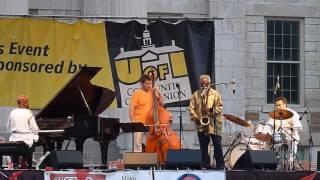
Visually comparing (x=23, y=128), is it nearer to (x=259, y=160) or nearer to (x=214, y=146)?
(x=214, y=146)

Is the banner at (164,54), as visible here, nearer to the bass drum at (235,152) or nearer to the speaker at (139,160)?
the bass drum at (235,152)

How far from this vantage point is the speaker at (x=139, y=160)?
17391mm

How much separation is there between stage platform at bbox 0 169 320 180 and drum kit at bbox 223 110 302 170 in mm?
2421

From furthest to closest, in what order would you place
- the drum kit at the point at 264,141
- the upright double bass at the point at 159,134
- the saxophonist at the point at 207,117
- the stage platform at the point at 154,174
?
1. the drum kit at the point at 264,141
2. the upright double bass at the point at 159,134
3. the saxophonist at the point at 207,117
4. the stage platform at the point at 154,174

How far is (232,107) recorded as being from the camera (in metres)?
26.8

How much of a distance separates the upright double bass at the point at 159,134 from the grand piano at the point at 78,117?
81 cm

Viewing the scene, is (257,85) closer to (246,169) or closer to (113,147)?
(113,147)

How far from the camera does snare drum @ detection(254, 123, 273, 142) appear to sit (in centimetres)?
2104

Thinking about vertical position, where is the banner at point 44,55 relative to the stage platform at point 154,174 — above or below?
above

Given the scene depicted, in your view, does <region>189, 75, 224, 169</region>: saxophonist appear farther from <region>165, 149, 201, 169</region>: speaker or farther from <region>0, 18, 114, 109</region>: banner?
<region>0, 18, 114, 109</region>: banner

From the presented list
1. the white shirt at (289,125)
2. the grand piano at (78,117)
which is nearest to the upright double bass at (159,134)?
the grand piano at (78,117)

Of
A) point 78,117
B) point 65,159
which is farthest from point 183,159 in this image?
point 78,117

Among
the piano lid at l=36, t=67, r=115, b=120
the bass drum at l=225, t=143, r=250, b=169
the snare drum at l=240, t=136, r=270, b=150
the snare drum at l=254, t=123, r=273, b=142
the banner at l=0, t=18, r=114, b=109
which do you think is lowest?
the bass drum at l=225, t=143, r=250, b=169

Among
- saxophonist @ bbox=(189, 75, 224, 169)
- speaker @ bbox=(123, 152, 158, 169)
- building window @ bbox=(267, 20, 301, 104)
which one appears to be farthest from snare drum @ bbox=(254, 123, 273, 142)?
building window @ bbox=(267, 20, 301, 104)
